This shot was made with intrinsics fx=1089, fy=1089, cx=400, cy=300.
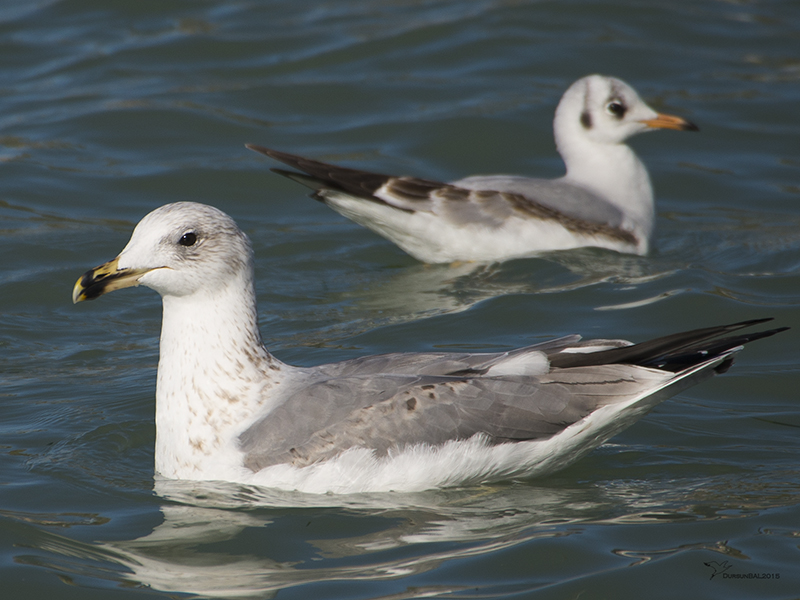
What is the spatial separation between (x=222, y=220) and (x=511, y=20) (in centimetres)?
1067

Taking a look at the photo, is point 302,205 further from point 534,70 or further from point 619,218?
point 534,70

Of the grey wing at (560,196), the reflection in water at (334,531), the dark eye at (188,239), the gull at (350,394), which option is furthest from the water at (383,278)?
the dark eye at (188,239)

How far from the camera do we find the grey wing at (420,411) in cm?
539

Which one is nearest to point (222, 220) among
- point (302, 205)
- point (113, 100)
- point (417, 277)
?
point (417, 277)

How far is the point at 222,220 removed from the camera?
18.6 ft

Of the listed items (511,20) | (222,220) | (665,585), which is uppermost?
(511,20)

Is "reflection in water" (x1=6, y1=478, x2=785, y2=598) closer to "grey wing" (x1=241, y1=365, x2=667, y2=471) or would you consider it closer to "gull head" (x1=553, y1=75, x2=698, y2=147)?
"grey wing" (x1=241, y1=365, x2=667, y2=471)

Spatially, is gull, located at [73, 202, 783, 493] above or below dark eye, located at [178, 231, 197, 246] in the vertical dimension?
below

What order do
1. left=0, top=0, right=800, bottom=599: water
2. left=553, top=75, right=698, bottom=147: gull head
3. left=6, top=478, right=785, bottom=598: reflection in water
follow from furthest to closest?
left=553, top=75, right=698, bottom=147: gull head
left=0, top=0, right=800, bottom=599: water
left=6, top=478, right=785, bottom=598: reflection in water

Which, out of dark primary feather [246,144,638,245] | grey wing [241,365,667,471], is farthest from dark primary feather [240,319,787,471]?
dark primary feather [246,144,638,245]

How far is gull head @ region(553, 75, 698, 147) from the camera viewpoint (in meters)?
10.4

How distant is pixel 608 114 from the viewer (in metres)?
10.4

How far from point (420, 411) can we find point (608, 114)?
585 cm

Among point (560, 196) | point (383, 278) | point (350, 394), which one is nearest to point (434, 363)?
point (350, 394)
